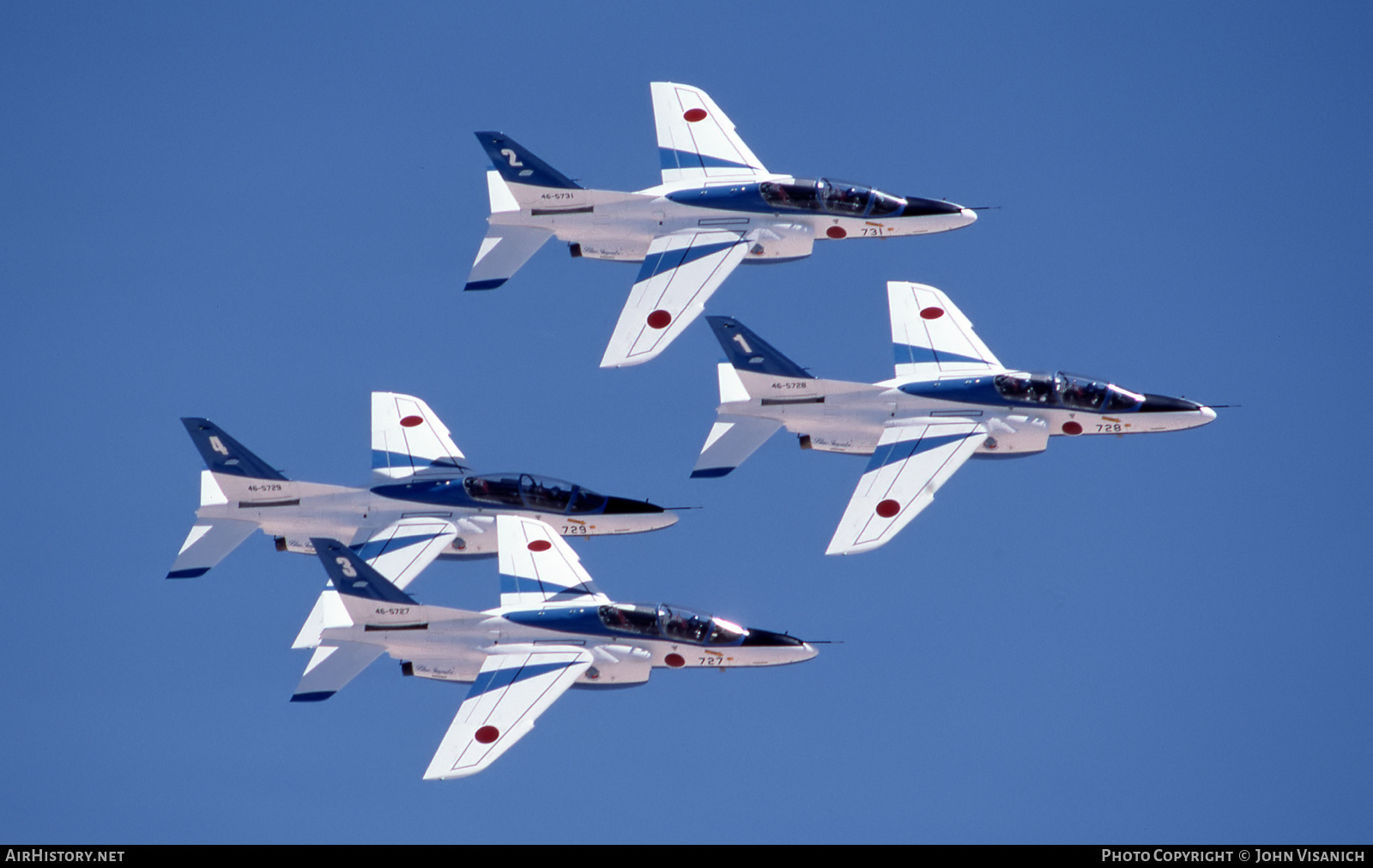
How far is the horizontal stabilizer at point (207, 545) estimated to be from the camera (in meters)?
63.1

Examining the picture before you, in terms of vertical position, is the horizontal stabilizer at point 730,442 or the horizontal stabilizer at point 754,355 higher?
the horizontal stabilizer at point 754,355

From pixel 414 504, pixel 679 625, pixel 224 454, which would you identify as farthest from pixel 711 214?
pixel 224 454

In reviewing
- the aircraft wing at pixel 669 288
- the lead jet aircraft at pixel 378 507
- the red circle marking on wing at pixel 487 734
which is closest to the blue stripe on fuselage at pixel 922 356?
the aircraft wing at pixel 669 288

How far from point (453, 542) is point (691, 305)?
320 inches

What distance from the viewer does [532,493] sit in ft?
210

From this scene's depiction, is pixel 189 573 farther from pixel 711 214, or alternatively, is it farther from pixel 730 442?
pixel 711 214

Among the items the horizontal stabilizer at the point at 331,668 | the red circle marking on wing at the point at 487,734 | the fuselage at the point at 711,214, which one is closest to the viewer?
the red circle marking on wing at the point at 487,734

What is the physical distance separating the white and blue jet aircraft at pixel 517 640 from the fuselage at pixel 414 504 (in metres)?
3.25

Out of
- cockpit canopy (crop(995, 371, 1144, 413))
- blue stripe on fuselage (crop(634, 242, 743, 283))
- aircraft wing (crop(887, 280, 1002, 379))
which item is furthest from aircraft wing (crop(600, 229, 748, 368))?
cockpit canopy (crop(995, 371, 1144, 413))

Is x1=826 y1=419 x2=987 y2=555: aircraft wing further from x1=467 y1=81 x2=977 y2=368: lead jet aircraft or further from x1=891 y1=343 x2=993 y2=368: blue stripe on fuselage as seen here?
x1=467 y1=81 x2=977 y2=368: lead jet aircraft

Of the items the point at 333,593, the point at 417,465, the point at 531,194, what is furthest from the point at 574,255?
the point at 333,593

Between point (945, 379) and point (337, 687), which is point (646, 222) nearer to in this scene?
point (945, 379)

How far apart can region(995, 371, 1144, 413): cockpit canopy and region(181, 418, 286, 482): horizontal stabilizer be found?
693 inches

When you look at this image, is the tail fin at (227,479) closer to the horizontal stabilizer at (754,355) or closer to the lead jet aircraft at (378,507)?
Answer: the lead jet aircraft at (378,507)
